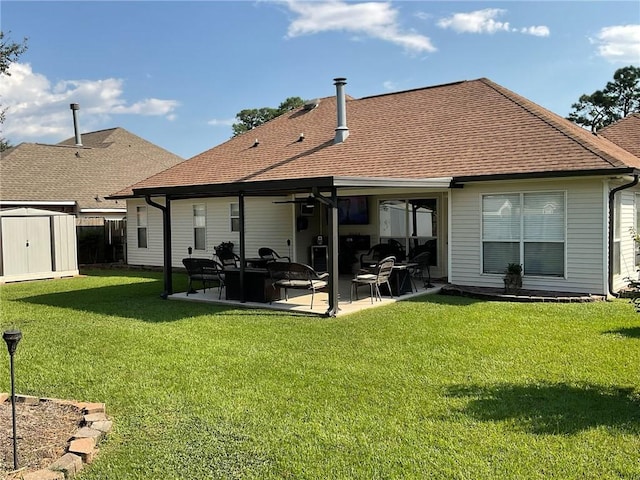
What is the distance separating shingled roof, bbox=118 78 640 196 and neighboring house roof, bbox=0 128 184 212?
3573mm

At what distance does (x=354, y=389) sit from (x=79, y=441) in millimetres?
2491

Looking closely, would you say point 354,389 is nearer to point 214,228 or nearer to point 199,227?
point 214,228

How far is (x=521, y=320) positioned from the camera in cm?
865

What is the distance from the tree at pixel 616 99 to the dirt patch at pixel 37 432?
4034 cm

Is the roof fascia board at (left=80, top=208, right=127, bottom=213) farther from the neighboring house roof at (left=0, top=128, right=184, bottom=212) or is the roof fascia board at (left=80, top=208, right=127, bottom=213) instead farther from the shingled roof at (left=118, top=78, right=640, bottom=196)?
the shingled roof at (left=118, top=78, right=640, bottom=196)

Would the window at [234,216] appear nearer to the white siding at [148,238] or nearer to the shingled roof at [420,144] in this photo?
the shingled roof at [420,144]

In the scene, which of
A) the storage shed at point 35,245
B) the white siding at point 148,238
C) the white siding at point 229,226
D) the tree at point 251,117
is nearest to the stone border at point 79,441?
the white siding at point 229,226

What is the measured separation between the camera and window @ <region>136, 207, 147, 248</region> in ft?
63.2

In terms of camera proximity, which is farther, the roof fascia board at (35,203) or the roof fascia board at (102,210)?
the roof fascia board at (102,210)

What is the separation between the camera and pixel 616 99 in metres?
37.9

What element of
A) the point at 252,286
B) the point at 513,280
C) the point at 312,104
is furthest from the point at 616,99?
the point at 252,286

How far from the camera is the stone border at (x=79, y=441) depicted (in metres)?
3.64

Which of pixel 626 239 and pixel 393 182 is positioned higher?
pixel 393 182

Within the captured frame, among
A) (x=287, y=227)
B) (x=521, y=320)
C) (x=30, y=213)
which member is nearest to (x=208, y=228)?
(x=287, y=227)
